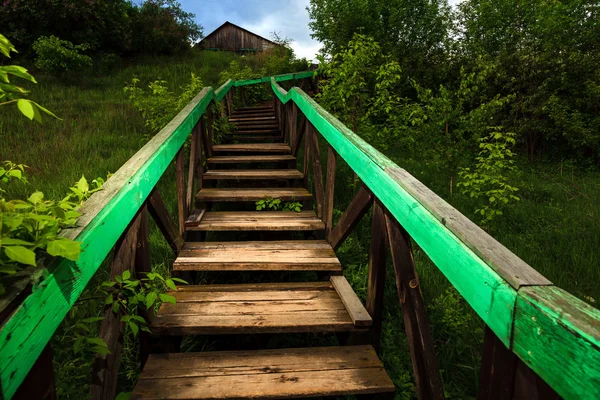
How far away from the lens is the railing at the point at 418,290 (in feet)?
2.29

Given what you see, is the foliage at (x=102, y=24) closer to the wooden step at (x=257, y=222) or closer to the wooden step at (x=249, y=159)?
the wooden step at (x=249, y=159)

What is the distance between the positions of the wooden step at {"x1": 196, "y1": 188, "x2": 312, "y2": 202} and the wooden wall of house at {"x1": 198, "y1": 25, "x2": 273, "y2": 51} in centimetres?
3007


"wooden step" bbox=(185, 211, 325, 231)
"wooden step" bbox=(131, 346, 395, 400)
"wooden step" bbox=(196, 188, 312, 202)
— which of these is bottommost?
"wooden step" bbox=(131, 346, 395, 400)

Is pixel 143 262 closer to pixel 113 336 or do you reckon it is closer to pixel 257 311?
pixel 113 336

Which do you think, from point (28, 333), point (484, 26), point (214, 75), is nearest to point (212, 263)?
point (28, 333)

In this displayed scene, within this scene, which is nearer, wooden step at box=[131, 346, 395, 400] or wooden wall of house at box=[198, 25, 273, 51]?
wooden step at box=[131, 346, 395, 400]

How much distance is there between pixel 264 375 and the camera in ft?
5.36

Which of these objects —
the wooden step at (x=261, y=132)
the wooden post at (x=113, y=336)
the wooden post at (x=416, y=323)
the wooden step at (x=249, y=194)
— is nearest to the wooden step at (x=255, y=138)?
the wooden step at (x=261, y=132)

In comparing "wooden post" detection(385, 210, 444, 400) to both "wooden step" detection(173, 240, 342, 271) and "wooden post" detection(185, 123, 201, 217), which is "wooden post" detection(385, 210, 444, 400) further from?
"wooden post" detection(185, 123, 201, 217)

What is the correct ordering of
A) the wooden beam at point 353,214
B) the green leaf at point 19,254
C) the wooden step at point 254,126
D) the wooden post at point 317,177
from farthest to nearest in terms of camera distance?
the wooden step at point 254,126 < the wooden post at point 317,177 < the wooden beam at point 353,214 < the green leaf at point 19,254

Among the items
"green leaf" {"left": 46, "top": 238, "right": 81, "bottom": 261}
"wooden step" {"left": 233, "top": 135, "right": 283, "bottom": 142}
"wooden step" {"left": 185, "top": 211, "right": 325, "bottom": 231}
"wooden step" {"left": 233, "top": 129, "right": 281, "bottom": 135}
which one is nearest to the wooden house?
"wooden step" {"left": 233, "top": 129, "right": 281, "bottom": 135}

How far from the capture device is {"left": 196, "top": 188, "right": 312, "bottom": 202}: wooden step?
3.43m

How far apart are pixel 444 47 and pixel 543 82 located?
5217 mm

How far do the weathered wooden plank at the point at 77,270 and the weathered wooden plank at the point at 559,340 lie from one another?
1012 millimetres
